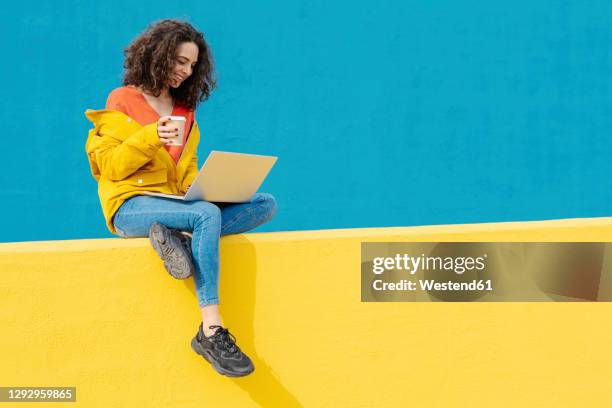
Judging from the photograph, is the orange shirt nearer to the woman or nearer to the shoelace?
the woman

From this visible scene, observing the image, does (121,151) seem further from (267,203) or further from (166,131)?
(267,203)

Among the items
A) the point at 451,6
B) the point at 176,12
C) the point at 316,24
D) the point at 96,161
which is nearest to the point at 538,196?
the point at 451,6

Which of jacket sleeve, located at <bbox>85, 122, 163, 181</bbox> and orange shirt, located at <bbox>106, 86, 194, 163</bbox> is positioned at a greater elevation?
orange shirt, located at <bbox>106, 86, 194, 163</bbox>

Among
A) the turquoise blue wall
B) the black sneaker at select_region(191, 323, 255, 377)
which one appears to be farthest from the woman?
the turquoise blue wall

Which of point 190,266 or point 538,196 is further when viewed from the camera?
point 538,196

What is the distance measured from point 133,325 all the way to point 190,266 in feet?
1.32

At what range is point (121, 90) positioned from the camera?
3492 mm

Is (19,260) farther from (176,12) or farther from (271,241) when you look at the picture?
(176,12)

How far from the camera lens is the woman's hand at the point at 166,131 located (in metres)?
3.12

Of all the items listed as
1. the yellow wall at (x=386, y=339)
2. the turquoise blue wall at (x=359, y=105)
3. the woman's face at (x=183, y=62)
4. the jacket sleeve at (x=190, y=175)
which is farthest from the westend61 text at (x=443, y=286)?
the turquoise blue wall at (x=359, y=105)

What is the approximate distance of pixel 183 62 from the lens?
3490mm

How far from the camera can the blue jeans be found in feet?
10.5

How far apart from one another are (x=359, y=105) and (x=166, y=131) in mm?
2701

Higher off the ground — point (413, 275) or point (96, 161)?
point (96, 161)
